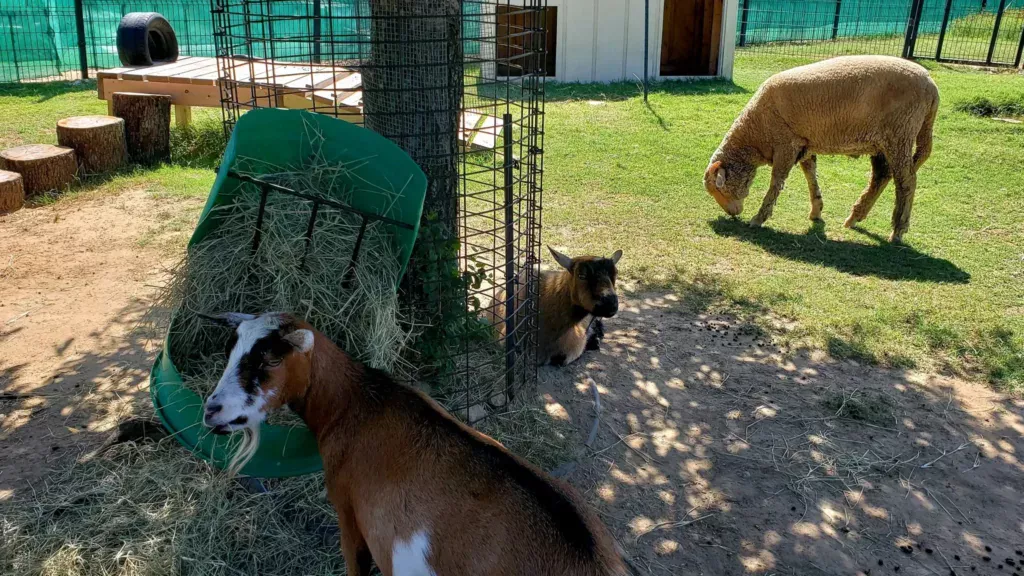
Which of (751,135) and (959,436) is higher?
(751,135)

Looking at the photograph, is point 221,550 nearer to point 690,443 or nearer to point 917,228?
point 690,443

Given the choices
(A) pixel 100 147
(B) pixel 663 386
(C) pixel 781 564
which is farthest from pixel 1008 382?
(A) pixel 100 147

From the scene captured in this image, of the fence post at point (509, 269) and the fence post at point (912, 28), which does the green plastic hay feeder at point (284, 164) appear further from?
the fence post at point (912, 28)

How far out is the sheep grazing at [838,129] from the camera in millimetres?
9758

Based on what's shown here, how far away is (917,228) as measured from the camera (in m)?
10.1

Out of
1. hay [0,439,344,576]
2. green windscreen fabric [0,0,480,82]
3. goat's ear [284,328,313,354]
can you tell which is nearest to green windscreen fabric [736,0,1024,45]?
green windscreen fabric [0,0,480,82]

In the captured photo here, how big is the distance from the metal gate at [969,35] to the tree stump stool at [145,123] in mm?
18556

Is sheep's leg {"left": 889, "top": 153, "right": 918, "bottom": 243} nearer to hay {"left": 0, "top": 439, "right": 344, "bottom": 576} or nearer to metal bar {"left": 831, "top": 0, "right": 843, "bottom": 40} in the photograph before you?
hay {"left": 0, "top": 439, "right": 344, "bottom": 576}

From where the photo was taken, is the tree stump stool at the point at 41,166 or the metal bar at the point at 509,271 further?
the tree stump stool at the point at 41,166

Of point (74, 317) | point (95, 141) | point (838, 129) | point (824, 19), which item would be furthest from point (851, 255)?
point (824, 19)

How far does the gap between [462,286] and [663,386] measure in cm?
209

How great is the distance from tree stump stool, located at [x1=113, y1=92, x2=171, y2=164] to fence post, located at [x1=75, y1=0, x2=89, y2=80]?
7050 mm

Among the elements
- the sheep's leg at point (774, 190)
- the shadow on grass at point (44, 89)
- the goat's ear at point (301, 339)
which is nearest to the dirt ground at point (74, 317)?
the goat's ear at point (301, 339)

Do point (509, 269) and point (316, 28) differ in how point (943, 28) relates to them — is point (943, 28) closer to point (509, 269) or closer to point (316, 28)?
point (316, 28)
